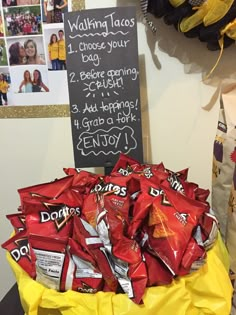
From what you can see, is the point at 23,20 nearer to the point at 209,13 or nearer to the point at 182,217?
the point at 209,13

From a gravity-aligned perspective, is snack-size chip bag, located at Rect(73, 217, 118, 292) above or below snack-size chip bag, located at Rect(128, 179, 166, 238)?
below

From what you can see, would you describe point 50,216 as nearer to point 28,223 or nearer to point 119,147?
point 28,223

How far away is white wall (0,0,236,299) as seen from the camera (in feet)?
3.94

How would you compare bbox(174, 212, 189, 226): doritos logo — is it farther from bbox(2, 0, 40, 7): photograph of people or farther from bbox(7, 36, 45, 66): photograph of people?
bbox(2, 0, 40, 7): photograph of people

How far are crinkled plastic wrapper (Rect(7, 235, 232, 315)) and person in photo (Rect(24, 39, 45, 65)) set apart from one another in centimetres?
77

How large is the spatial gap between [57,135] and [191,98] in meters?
0.51

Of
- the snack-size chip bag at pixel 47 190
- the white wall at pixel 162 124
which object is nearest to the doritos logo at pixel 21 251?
the snack-size chip bag at pixel 47 190

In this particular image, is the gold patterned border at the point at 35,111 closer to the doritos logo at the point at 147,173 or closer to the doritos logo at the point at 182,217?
the doritos logo at the point at 147,173

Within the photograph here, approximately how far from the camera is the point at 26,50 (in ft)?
4.27

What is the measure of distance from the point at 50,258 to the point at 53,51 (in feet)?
2.46

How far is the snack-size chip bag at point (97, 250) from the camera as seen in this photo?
2.66 ft

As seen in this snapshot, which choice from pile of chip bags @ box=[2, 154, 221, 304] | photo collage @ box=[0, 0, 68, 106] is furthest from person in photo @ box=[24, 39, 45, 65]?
pile of chip bags @ box=[2, 154, 221, 304]

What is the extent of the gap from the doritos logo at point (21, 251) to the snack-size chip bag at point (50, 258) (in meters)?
0.04

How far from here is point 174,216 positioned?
82 cm
